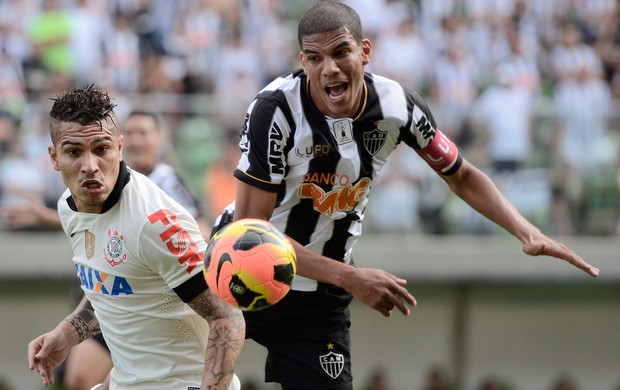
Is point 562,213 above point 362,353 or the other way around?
above

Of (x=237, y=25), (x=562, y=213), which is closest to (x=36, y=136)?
(x=237, y=25)

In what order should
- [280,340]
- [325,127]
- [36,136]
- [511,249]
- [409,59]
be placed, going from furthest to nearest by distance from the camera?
[409,59] → [511,249] → [36,136] → [280,340] → [325,127]

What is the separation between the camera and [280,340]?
6.00 metres

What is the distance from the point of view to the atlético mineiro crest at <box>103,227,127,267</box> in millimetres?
4871

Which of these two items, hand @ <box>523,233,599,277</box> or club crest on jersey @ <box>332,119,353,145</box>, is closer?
hand @ <box>523,233,599,277</box>

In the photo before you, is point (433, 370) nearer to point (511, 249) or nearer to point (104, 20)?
point (511, 249)

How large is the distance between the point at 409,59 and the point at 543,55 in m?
1.79

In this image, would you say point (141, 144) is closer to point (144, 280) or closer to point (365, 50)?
point (365, 50)

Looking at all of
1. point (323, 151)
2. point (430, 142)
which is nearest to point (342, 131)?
point (323, 151)

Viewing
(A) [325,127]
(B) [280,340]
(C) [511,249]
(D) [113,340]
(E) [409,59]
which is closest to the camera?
(D) [113,340]

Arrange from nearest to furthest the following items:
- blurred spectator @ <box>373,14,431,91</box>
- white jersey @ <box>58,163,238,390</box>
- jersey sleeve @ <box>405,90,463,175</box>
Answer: white jersey @ <box>58,163,238,390</box>, jersey sleeve @ <box>405,90,463,175</box>, blurred spectator @ <box>373,14,431,91</box>

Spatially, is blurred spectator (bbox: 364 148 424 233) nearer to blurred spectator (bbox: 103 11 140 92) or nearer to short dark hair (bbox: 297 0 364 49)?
blurred spectator (bbox: 103 11 140 92)

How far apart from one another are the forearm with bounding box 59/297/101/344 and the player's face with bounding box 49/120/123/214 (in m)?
0.80

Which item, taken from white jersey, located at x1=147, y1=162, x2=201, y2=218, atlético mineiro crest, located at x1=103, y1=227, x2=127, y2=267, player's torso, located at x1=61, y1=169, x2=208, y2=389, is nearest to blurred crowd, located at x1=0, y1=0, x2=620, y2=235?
white jersey, located at x1=147, y1=162, x2=201, y2=218
